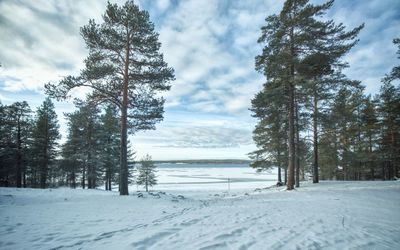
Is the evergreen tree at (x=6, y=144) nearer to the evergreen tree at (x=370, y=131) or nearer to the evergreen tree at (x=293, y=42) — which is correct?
the evergreen tree at (x=293, y=42)

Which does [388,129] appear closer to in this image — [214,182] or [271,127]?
[271,127]

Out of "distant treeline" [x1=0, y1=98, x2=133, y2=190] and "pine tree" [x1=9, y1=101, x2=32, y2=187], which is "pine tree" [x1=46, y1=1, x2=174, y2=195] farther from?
"pine tree" [x1=9, y1=101, x2=32, y2=187]

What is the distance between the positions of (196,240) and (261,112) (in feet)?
45.6

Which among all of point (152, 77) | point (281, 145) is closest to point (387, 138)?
point (281, 145)

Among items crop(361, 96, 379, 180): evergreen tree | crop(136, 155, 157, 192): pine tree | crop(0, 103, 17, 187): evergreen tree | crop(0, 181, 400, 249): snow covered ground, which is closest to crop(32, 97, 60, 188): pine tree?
crop(0, 103, 17, 187): evergreen tree

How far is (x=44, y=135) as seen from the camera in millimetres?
26797

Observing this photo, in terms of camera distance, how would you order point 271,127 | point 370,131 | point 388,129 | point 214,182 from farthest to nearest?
A: point 214,182
point 370,131
point 388,129
point 271,127

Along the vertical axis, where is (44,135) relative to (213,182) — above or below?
above

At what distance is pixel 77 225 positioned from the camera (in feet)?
18.7

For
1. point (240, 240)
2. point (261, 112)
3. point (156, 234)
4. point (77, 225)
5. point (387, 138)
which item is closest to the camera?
point (240, 240)

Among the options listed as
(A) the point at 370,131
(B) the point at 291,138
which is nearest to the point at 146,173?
(B) the point at 291,138

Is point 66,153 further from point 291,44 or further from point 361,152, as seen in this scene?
point 361,152

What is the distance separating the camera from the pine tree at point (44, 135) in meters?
26.5

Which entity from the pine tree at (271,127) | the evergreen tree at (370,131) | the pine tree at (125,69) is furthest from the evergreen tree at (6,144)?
the evergreen tree at (370,131)
